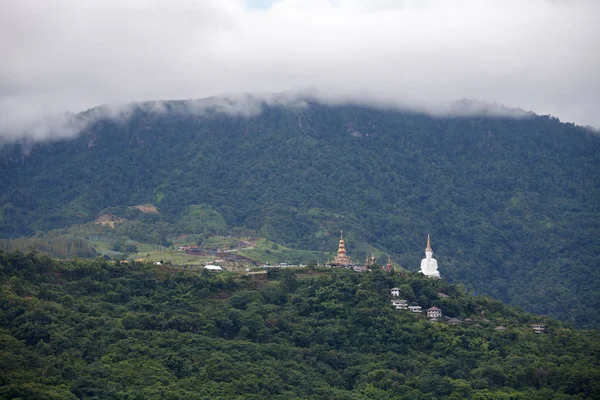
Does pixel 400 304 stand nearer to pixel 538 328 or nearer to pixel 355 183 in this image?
pixel 538 328

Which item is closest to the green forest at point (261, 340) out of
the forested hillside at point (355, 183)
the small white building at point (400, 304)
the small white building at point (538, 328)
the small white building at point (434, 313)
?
the small white building at point (400, 304)

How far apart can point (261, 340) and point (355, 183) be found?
61.3 meters

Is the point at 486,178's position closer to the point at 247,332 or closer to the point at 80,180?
the point at 80,180

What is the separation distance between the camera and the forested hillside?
129625 millimetres

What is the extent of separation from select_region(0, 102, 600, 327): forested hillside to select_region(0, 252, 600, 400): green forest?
36792mm

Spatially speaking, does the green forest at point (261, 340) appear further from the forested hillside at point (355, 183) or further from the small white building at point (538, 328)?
the forested hillside at point (355, 183)

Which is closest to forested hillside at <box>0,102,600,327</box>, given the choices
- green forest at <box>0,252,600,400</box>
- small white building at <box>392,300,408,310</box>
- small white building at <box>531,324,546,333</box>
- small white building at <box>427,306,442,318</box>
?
small white building at <box>531,324,546,333</box>

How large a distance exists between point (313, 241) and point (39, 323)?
5429 cm

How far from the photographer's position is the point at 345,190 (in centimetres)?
13862

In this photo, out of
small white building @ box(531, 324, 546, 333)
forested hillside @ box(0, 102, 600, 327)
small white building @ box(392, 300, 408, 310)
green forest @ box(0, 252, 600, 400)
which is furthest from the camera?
forested hillside @ box(0, 102, 600, 327)

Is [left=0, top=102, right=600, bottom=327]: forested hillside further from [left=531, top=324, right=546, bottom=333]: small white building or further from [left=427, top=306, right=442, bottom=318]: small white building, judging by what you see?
[left=427, top=306, right=442, bottom=318]: small white building

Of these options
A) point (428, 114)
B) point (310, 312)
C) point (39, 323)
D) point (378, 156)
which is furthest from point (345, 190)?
point (39, 323)

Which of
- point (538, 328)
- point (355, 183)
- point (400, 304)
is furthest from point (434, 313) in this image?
point (355, 183)

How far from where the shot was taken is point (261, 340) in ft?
264
